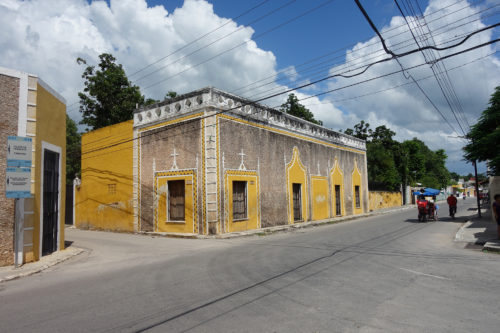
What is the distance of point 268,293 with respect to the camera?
544 centimetres

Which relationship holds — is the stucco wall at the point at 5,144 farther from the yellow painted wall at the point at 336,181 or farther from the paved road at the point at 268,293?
the yellow painted wall at the point at 336,181

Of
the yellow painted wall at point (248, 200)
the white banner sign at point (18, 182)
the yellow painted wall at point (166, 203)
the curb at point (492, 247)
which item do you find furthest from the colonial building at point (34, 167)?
the curb at point (492, 247)

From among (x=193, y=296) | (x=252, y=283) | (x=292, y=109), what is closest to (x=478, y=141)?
(x=252, y=283)

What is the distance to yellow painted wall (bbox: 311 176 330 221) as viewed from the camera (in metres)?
21.5

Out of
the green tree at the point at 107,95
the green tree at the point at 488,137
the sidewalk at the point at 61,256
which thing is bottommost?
the sidewalk at the point at 61,256

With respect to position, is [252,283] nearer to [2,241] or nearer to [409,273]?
[409,273]

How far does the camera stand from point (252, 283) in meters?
6.07

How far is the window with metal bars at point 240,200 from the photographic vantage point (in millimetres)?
15562

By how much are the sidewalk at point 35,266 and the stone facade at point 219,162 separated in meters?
5.24

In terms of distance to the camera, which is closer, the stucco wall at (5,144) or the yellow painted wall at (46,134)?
the stucco wall at (5,144)

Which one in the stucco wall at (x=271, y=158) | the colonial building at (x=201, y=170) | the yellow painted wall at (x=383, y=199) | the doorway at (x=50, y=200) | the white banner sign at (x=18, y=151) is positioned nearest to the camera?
the white banner sign at (x=18, y=151)

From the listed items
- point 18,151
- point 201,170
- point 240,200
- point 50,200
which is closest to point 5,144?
point 18,151

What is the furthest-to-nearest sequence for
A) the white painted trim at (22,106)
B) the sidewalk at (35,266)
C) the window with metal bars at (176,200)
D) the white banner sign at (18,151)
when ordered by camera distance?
1. the window with metal bars at (176,200)
2. the white painted trim at (22,106)
3. the white banner sign at (18,151)
4. the sidewalk at (35,266)

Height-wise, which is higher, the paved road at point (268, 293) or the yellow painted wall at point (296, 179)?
the yellow painted wall at point (296, 179)
